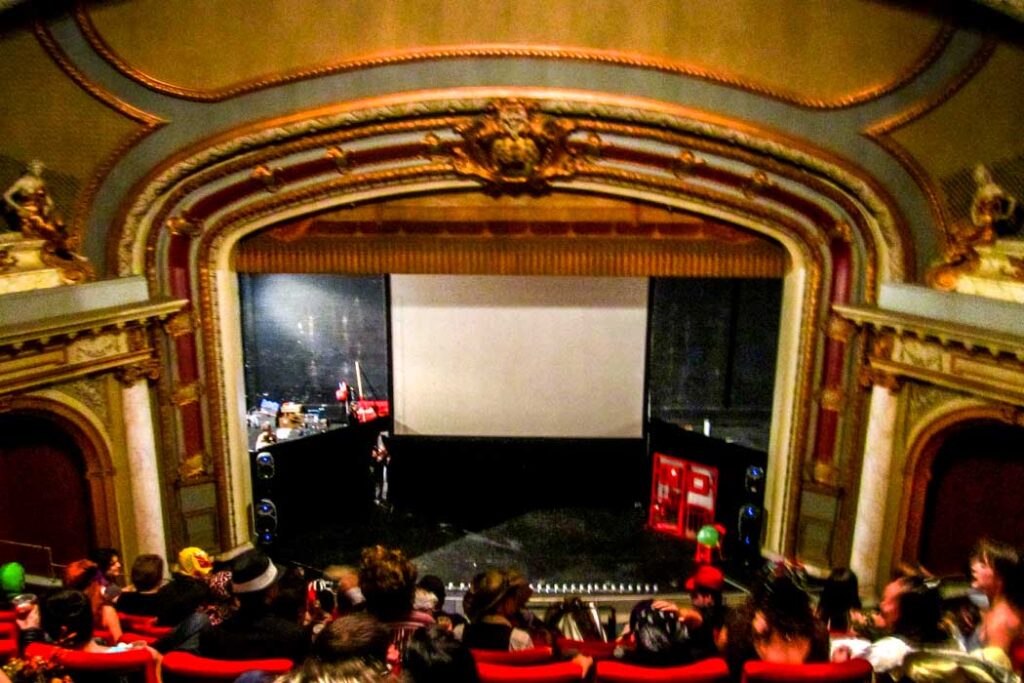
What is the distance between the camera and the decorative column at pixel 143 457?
5965mm

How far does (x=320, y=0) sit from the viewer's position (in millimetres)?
4977

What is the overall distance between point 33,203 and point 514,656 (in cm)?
433

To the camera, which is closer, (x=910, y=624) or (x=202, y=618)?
(x=910, y=624)

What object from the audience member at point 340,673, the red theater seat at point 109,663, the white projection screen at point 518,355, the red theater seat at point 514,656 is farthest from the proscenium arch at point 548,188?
the audience member at point 340,673

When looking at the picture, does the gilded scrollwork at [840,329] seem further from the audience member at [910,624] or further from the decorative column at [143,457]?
the decorative column at [143,457]

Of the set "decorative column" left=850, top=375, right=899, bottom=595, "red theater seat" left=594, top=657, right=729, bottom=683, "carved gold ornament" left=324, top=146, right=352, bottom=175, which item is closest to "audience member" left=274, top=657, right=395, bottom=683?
"red theater seat" left=594, top=657, right=729, bottom=683

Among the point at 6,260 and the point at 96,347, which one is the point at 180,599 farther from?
the point at 6,260

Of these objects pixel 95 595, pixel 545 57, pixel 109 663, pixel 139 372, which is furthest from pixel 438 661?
pixel 139 372

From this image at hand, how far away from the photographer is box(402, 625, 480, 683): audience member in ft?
7.52

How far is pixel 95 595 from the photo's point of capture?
377cm

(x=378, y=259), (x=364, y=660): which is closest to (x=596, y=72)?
(x=378, y=259)

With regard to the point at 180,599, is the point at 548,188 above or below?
above

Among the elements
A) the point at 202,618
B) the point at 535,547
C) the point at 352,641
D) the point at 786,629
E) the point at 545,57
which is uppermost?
Answer: the point at 545,57

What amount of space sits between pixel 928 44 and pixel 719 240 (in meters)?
2.07
